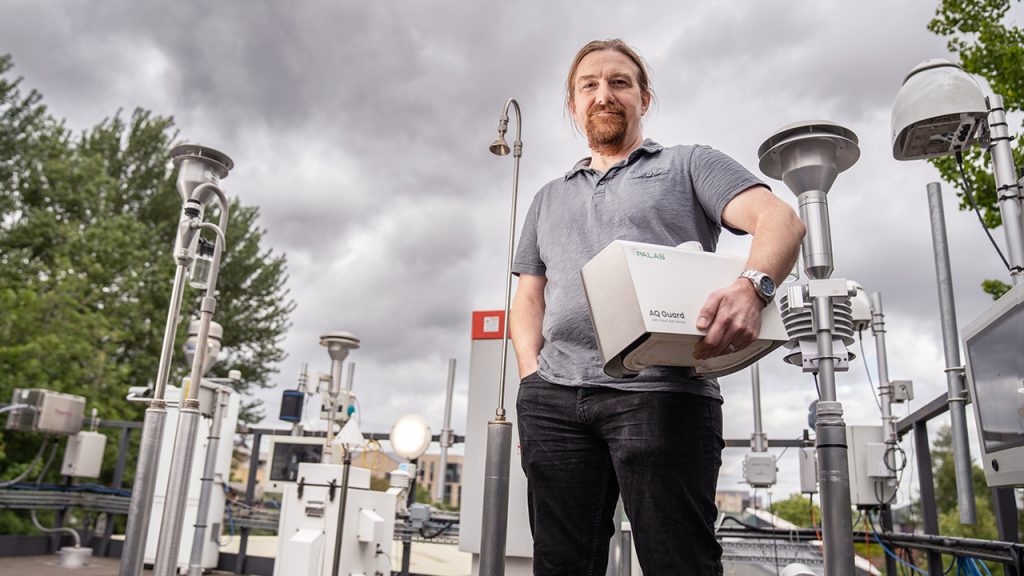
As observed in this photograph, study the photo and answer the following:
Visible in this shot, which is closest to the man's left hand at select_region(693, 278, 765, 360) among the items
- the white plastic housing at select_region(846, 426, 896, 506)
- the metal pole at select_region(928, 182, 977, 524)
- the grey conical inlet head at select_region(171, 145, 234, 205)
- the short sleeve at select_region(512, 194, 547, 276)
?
the short sleeve at select_region(512, 194, 547, 276)

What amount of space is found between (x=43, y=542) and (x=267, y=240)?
9515 mm

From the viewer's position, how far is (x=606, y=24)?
4676 millimetres

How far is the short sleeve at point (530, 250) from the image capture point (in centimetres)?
134

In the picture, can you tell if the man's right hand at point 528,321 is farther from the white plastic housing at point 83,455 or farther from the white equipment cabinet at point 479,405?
the white plastic housing at point 83,455

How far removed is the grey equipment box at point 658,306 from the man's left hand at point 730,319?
1cm

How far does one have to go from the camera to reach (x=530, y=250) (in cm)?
135

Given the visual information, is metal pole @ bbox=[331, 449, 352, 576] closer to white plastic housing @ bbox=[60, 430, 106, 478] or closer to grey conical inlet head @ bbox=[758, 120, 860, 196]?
grey conical inlet head @ bbox=[758, 120, 860, 196]

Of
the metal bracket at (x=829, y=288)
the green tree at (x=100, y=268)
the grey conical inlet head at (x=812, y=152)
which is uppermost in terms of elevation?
the green tree at (x=100, y=268)

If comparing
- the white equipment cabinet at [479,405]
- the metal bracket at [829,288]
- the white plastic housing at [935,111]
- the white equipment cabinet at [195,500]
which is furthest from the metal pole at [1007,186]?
the white equipment cabinet at [195,500]

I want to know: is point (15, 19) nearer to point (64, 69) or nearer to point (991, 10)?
point (64, 69)

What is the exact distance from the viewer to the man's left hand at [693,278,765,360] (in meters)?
0.74

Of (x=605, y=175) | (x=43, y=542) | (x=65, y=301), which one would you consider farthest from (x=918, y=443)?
(x=65, y=301)

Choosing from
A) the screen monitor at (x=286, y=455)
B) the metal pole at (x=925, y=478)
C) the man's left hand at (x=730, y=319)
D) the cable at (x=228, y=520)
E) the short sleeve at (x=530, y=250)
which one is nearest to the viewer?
the man's left hand at (x=730, y=319)

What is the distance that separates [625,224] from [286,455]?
504cm
